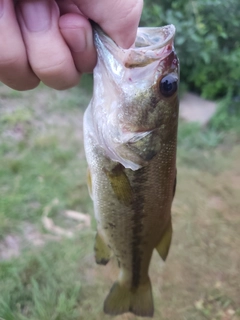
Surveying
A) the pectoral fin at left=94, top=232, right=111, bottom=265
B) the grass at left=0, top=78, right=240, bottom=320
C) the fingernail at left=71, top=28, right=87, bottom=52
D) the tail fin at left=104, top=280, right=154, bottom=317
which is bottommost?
the grass at left=0, top=78, right=240, bottom=320

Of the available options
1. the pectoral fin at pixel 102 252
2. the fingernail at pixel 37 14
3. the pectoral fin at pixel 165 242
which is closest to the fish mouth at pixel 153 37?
the fingernail at pixel 37 14

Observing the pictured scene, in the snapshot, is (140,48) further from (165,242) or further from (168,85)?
(165,242)

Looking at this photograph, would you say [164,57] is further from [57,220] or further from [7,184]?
[7,184]

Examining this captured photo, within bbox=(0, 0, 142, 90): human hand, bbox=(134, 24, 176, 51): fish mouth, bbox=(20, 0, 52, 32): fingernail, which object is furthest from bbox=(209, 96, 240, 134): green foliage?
bbox=(20, 0, 52, 32): fingernail

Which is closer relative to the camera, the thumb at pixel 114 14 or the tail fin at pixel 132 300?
the thumb at pixel 114 14

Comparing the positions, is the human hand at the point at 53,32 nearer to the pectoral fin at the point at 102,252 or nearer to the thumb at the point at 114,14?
the thumb at the point at 114,14

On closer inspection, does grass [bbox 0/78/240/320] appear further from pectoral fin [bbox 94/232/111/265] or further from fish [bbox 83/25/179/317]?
fish [bbox 83/25/179/317]
